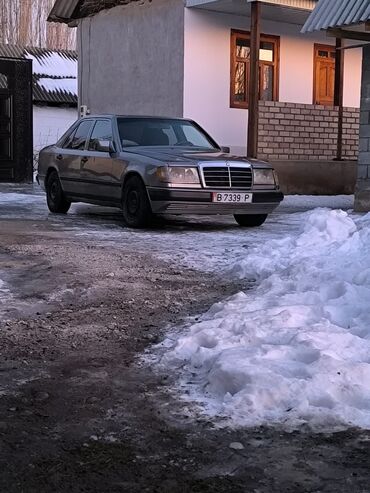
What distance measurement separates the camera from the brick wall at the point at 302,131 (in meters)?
16.7

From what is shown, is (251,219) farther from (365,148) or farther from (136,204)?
(365,148)

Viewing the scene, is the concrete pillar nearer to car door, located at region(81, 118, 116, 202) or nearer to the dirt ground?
car door, located at region(81, 118, 116, 202)

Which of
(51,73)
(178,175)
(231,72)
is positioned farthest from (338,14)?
(51,73)

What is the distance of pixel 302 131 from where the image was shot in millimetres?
17500

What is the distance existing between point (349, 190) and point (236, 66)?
12.5ft

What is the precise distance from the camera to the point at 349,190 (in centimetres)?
1769

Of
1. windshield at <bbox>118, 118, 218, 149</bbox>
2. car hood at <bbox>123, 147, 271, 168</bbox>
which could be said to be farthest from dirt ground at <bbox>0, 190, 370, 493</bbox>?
windshield at <bbox>118, 118, 218, 149</bbox>

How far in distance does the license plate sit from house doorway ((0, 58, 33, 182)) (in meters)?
12.0

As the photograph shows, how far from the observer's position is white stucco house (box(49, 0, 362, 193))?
16.4m

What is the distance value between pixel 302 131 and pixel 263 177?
772 centimetres

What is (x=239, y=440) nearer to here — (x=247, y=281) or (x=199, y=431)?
(x=199, y=431)

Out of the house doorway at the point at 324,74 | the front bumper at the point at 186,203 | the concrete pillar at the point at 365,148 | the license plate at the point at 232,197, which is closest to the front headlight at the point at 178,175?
the front bumper at the point at 186,203

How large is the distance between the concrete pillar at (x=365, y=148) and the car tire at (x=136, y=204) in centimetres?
386

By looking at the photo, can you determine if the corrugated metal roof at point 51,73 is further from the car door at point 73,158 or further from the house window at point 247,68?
the car door at point 73,158
